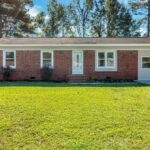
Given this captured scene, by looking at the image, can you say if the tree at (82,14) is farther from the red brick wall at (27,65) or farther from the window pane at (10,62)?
the window pane at (10,62)

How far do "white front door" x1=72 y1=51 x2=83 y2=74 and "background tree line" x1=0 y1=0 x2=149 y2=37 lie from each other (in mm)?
20645

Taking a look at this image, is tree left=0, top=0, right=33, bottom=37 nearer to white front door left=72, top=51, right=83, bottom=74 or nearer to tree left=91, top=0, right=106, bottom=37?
tree left=91, top=0, right=106, bottom=37

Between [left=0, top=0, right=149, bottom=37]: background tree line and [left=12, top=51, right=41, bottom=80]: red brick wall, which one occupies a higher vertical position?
[left=0, top=0, right=149, bottom=37]: background tree line

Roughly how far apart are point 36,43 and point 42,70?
214 centimetres

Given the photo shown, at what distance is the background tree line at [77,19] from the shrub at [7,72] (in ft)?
71.1

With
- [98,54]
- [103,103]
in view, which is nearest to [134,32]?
[98,54]

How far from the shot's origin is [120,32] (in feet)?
151

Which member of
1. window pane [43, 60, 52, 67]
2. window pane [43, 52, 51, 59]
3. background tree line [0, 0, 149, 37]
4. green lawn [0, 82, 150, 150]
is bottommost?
green lawn [0, 82, 150, 150]

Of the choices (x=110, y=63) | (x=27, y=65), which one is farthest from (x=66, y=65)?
(x=110, y=63)

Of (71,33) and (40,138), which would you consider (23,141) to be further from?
(71,33)

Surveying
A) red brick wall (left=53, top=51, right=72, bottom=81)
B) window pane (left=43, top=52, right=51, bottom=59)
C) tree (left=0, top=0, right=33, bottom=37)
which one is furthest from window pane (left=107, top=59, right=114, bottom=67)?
tree (left=0, top=0, right=33, bottom=37)

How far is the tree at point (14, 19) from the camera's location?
1821 inches

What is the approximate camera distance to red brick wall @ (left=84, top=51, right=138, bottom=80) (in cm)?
2575

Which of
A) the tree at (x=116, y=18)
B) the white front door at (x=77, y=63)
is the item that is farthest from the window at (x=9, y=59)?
the tree at (x=116, y=18)
